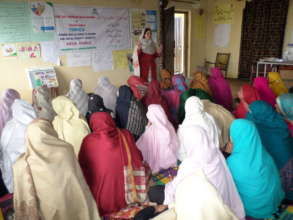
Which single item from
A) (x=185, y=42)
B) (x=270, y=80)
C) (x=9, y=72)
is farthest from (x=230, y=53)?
(x=9, y=72)

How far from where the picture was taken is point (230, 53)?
693 cm

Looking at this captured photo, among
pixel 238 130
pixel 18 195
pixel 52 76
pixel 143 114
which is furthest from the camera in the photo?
pixel 52 76

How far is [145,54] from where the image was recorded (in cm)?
456

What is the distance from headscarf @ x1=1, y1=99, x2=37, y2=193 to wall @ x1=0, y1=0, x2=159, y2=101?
1.92 meters

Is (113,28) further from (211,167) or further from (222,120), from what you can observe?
(211,167)

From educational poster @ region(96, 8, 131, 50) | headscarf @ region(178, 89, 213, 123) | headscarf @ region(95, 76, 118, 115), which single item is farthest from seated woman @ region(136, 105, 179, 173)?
educational poster @ region(96, 8, 131, 50)

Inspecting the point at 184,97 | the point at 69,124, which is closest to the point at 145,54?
the point at 184,97

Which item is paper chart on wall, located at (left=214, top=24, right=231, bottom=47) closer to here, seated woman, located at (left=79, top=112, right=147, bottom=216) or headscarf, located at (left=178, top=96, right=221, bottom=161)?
headscarf, located at (left=178, top=96, right=221, bottom=161)

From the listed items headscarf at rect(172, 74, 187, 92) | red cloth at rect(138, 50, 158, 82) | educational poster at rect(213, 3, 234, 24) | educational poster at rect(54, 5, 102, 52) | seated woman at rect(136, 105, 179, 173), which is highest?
educational poster at rect(213, 3, 234, 24)

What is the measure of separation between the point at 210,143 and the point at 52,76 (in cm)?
316

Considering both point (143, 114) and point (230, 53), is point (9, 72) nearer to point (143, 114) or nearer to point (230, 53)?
point (143, 114)

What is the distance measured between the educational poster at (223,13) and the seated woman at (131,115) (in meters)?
5.47

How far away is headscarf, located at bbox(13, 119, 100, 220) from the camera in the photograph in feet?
4.28

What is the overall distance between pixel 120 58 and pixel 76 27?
106cm
